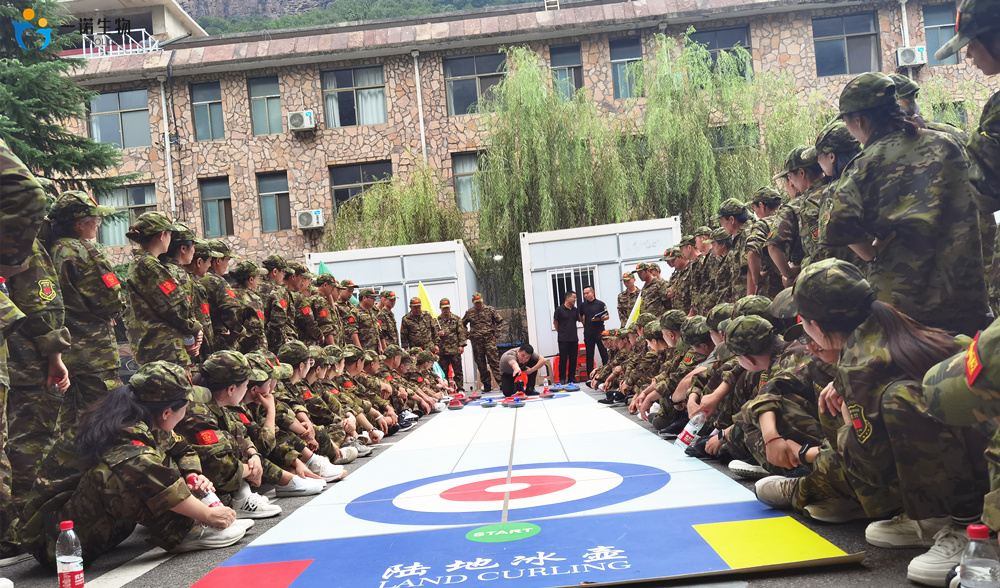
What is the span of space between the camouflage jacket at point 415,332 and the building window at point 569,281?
2.64 metres

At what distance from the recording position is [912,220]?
12.1ft

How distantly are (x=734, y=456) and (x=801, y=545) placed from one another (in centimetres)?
192

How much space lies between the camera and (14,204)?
379 centimetres

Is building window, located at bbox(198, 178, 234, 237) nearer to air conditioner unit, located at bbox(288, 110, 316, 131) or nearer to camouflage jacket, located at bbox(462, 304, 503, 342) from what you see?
air conditioner unit, located at bbox(288, 110, 316, 131)

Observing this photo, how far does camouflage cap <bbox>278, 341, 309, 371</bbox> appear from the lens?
6.71 meters

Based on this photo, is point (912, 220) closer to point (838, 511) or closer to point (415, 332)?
point (838, 511)

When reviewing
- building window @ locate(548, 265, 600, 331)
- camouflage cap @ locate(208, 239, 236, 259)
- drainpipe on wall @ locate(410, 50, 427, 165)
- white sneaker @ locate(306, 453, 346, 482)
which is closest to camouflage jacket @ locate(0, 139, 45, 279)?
white sneaker @ locate(306, 453, 346, 482)

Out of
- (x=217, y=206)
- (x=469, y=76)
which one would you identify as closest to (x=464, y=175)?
(x=469, y=76)

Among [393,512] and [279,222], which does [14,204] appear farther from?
[279,222]

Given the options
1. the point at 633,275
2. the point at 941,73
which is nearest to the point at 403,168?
the point at 633,275

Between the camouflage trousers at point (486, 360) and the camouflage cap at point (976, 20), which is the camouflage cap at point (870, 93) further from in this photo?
the camouflage trousers at point (486, 360)

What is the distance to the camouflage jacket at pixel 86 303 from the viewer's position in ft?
16.8

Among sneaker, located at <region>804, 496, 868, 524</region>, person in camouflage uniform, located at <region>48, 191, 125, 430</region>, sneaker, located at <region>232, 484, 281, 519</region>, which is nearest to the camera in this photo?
sneaker, located at <region>804, 496, 868, 524</region>

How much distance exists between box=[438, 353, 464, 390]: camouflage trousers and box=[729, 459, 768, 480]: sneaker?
11.0 metres
